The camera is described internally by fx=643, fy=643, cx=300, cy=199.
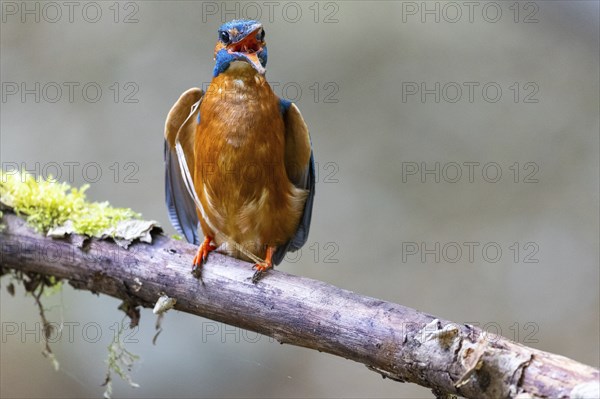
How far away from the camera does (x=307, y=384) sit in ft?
14.3

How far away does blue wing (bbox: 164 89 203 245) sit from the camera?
9.76 feet

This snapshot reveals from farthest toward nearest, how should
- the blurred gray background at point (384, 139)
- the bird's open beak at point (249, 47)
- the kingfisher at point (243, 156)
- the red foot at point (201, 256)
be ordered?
the blurred gray background at point (384, 139), the kingfisher at point (243, 156), the bird's open beak at point (249, 47), the red foot at point (201, 256)

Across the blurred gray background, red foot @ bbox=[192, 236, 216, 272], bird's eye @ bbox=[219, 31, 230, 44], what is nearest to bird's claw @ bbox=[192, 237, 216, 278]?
red foot @ bbox=[192, 236, 216, 272]

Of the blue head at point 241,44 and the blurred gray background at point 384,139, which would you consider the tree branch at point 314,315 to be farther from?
the blurred gray background at point 384,139

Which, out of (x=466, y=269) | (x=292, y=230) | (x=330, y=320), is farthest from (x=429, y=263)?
(x=330, y=320)

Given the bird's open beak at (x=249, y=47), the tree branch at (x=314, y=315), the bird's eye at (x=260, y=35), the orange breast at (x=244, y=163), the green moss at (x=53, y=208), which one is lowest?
the tree branch at (x=314, y=315)

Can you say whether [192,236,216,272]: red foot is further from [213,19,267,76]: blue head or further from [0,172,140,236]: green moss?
[213,19,267,76]: blue head

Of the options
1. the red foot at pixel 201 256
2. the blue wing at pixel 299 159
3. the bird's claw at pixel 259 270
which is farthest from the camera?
the blue wing at pixel 299 159

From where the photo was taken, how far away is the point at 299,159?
9.77 feet

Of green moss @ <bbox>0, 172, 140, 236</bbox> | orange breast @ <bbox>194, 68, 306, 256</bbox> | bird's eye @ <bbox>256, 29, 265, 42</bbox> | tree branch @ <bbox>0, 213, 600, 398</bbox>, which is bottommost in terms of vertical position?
tree branch @ <bbox>0, 213, 600, 398</bbox>

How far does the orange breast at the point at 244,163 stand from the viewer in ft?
8.96

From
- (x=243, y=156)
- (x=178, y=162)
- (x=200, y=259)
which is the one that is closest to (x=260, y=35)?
(x=243, y=156)

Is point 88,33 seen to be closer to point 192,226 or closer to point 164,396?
point 192,226

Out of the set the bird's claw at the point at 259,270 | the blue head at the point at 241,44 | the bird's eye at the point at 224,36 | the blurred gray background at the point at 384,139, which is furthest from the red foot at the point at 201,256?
the blurred gray background at the point at 384,139
